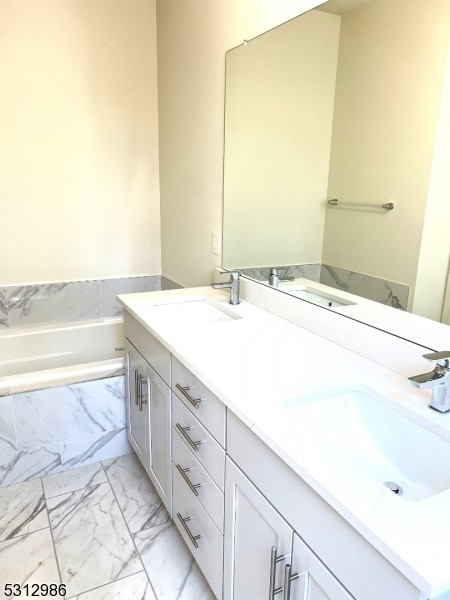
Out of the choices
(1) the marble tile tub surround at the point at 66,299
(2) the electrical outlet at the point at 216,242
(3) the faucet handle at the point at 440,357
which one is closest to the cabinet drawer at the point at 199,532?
(3) the faucet handle at the point at 440,357

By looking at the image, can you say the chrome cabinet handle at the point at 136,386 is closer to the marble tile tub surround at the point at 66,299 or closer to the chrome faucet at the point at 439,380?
the marble tile tub surround at the point at 66,299

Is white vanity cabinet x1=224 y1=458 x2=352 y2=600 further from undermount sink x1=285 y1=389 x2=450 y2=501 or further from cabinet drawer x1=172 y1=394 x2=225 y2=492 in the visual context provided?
undermount sink x1=285 y1=389 x2=450 y2=501

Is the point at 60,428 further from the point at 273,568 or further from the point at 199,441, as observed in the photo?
the point at 273,568

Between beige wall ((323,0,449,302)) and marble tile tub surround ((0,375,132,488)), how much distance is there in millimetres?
1350

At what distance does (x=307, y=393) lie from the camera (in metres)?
1.15

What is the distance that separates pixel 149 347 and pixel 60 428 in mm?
700

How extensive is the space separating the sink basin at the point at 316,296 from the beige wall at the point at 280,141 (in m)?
0.11

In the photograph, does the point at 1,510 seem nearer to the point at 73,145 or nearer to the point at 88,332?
the point at 88,332

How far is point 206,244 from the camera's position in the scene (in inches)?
97.5

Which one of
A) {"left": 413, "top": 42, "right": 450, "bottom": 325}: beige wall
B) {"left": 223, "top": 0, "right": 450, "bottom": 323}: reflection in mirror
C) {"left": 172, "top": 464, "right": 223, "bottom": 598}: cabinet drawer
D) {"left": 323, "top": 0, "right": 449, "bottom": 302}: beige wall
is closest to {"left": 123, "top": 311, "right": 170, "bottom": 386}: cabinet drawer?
{"left": 172, "top": 464, "right": 223, "bottom": 598}: cabinet drawer

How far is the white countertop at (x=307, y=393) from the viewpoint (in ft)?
2.23

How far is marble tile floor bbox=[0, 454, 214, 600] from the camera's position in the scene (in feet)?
5.16

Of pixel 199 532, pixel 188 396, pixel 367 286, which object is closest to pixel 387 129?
pixel 367 286

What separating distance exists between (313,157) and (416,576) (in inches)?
54.7
